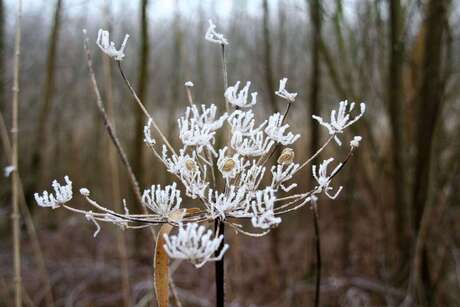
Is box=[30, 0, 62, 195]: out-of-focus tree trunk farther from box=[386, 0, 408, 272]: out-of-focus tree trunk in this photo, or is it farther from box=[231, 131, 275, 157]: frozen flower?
box=[231, 131, 275, 157]: frozen flower

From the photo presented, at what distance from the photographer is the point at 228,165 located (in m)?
0.61

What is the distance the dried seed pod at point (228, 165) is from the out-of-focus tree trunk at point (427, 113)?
126 centimetres

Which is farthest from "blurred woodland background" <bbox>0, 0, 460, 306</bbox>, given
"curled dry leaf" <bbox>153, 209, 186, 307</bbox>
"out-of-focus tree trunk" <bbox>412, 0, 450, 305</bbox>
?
"curled dry leaf" <bbox>153, 209, 186, 307</bbox>

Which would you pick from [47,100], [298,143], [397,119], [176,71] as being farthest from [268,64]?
[298,143]

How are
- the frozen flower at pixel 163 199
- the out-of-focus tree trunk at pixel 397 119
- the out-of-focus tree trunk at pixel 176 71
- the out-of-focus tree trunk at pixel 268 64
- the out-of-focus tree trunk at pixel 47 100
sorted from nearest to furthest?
the frozen flower at pixel 163 199 → the out-of-focus tree trunk at pixel 397 119 → the out-of-focus tree trunk at pixel 268 64 → the out-of-focus tree trunk at pixel 47 100 → the out-of-focus tree trunk at pixel 176 71

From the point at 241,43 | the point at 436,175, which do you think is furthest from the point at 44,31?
the point at 436,175

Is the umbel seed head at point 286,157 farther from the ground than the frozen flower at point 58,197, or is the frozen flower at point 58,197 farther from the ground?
the umbel seed head at point 286,157

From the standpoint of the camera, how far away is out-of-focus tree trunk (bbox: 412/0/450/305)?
1.71m

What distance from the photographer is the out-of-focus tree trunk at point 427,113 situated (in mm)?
1713

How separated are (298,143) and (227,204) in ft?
11.5

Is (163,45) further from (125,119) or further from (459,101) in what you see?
(459,101)

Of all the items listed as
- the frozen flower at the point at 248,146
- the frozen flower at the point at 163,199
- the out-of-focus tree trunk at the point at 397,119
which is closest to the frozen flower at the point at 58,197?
the frozen flower at the point at 163,199

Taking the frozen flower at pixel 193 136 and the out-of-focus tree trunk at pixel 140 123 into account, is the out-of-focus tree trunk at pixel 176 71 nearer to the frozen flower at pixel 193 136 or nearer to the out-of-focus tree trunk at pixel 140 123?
the out-of-focus tree trunk at pixel 140 123

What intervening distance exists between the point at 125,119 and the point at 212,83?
2.69ft
